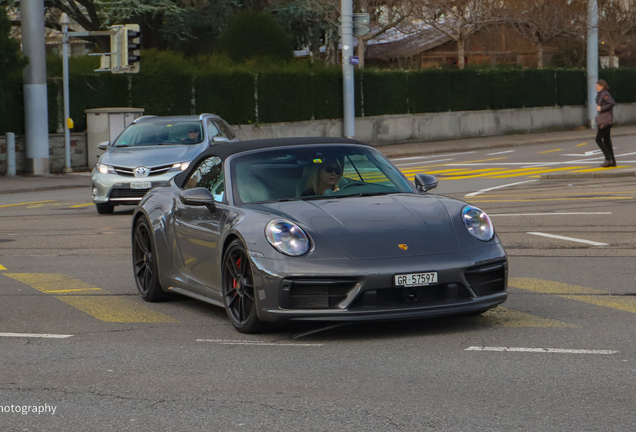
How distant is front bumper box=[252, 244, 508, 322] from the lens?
6586mm

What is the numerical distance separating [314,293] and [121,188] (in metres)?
10.3

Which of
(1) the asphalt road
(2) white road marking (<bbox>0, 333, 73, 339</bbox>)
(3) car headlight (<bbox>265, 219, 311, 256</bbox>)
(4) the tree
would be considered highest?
(4) the tree

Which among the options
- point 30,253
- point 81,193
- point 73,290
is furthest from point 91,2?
point 73,290

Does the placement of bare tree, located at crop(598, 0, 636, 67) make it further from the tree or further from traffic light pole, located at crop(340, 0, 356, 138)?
the tree

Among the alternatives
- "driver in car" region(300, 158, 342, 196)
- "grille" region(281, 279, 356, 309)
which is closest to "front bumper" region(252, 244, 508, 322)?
"grille" region(281, 279, 356, 309)

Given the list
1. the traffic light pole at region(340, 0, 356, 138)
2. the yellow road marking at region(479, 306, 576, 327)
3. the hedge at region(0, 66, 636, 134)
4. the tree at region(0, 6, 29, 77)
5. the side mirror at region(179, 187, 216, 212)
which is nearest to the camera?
the yellow road marking at region(479, 306, 576, 327)

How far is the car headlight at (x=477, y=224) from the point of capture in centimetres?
708

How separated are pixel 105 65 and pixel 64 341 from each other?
21562 mm

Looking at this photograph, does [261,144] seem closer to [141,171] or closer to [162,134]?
[141,171]

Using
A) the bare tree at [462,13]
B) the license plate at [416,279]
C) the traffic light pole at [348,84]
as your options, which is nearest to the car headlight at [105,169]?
the license plate at [416,279]

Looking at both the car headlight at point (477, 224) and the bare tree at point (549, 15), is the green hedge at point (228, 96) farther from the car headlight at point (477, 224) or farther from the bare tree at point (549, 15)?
the car headlight at point (477, 224)

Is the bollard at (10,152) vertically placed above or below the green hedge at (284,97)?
below

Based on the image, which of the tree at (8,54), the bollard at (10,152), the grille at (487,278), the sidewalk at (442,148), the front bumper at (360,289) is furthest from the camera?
the bollard at (10,152)

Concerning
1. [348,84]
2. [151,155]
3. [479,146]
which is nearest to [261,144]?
[151,155]
